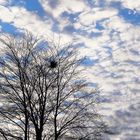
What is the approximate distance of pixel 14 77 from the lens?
35.2 meters

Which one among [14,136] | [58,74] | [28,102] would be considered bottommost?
[14,136]

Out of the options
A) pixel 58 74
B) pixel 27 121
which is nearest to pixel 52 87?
pixel 58 74

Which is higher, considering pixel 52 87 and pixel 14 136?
pixel 52 87

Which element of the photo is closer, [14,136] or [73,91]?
[14,136]

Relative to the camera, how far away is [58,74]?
118ft

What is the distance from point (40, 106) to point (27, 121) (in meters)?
1.53

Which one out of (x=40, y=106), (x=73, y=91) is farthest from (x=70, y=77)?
(x=40, y=106)

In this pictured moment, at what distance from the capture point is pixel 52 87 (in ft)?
118

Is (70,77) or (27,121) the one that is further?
(70,77)

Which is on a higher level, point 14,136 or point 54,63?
point 54,63

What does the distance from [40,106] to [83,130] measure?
3456mm

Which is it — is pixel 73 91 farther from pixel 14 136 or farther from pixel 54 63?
pixel 14 136

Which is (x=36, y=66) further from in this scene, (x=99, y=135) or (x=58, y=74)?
(x=99, y=135)

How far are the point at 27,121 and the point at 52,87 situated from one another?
329 cm
